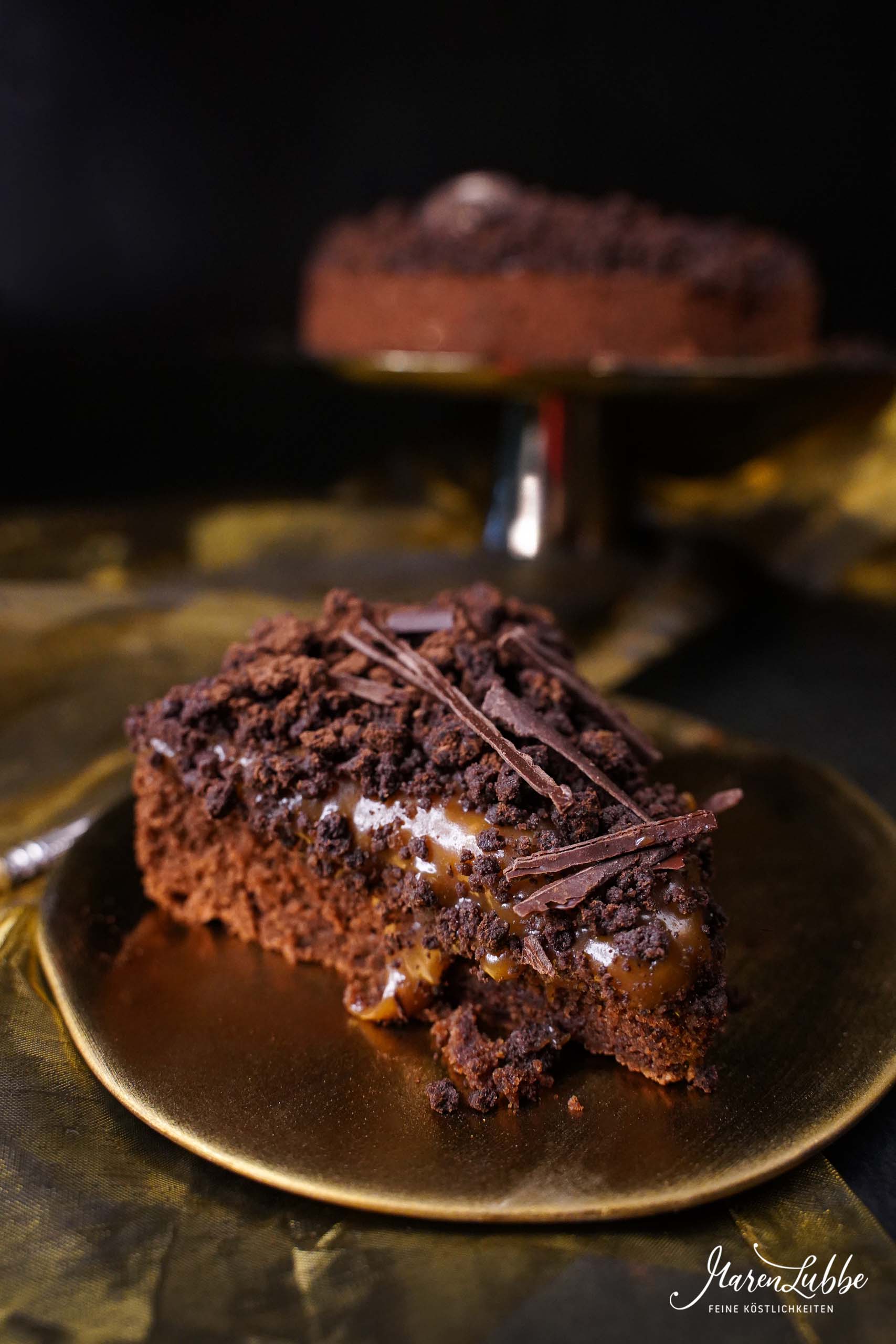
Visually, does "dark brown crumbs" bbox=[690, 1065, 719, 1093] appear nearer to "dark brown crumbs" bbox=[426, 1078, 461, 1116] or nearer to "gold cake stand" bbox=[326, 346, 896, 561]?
"dark brown crumbs" bbox=[426, 1078, 461, 1116]

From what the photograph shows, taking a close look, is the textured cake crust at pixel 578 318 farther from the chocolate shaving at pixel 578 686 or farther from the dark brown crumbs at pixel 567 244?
the chocolate shaving at pixel 578 686

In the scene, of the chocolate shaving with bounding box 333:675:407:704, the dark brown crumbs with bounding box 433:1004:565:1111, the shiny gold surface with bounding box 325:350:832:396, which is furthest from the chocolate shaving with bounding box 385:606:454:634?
the shiny gold surface with bounding box 325:350:832:396

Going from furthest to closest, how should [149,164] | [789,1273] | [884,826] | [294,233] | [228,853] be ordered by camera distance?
[294,233]
[149,164]
[884,826]
[228,853]
[789,1273]

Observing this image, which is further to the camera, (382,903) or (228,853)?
(228,853)

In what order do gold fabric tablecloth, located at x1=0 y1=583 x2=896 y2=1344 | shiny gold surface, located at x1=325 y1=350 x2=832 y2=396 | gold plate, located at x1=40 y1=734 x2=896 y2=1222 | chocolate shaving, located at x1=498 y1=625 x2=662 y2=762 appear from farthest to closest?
shiny gold surface, located at x1=325 y1=350 x2=832 y2=396 → chocolate shaving, located at x1=498 y1=625 x2=662 y2=762 → gold plate, located at x1=40 y1=734 x2=896 y2=1222 → gold fabric tablecloth, located at x1=0 y1=583 x2=896 y2=1344

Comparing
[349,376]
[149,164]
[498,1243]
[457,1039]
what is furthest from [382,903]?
[149,164]

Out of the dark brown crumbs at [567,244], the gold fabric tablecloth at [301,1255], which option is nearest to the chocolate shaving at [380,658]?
the gold fabric tablecloth at [301,1255]

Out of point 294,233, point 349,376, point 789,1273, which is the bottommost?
point 789,1273

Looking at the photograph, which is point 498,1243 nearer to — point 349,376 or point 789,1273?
point 789,1273
